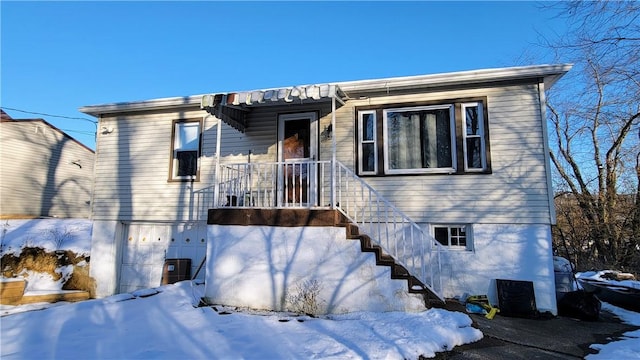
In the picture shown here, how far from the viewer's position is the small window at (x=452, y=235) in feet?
21.8

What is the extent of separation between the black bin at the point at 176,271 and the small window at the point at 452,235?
5762 mm

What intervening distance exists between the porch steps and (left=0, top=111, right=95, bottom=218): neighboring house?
16522 millimetres

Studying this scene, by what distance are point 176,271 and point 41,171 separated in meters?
13.5

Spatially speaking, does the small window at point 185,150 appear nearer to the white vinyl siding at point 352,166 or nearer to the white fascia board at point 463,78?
the white vinyl siding at point 352,166

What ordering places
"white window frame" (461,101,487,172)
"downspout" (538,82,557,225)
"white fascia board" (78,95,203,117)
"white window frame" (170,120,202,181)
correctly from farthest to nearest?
1. "white window frame" (170,120,202,181)
2. "white fascia board" (78,95,203,117)
3. "white window frame" (461,101,487,172)
4. "downspout" (538,82,557,225)

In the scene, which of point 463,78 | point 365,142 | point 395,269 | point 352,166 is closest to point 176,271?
point 352,166

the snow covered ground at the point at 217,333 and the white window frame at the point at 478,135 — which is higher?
the white window frame at the point at 478,135

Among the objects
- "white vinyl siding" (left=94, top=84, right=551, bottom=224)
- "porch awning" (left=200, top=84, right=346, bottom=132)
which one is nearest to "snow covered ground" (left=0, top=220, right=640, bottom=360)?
"white vinyl siding" (left=94, top=84, right=551, bottom=224)

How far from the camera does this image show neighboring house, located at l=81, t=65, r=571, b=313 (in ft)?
18.4

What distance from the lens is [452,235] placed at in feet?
22.1

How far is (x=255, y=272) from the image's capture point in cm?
576

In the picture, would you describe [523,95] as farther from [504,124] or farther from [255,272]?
[255,272]

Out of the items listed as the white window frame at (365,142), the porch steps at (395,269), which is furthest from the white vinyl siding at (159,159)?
the porch steps at (395,269)

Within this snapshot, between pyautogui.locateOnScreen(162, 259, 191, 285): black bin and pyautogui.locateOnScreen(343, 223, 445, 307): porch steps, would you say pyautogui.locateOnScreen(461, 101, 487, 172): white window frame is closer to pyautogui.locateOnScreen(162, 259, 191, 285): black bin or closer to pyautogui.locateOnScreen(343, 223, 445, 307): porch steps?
pyautogui.locateOnScreen(343, 223, 445, 307): porch steps
